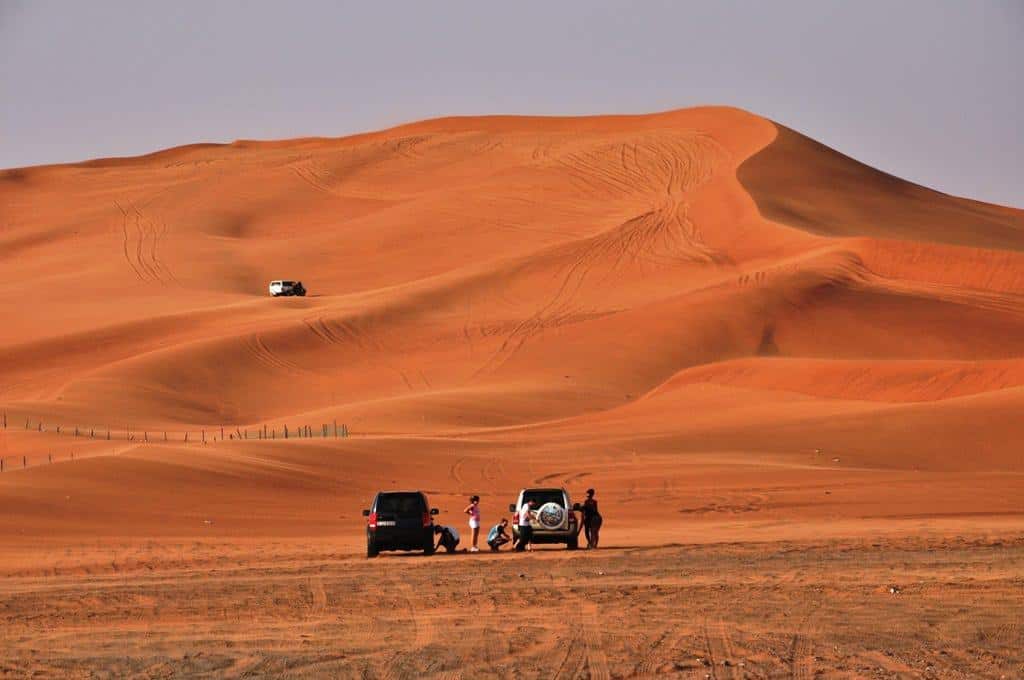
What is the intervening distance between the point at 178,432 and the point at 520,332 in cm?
1929

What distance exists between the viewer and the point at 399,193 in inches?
4427

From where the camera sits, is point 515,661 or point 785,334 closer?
point 515,661

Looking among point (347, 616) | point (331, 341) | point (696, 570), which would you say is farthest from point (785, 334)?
point (347, 616)

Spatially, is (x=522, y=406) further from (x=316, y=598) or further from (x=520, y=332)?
(x=316, y=598)

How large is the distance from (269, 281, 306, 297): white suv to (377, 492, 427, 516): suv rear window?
54961mm

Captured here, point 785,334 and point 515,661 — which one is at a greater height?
point 785,334

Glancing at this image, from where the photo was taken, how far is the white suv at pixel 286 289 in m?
83.5

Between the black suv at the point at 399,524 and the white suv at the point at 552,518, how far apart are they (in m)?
1.75

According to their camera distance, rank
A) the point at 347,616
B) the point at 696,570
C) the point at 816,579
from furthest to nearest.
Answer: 1. the point at 696,570
2. the point at 816,579
3. the point at 347,616

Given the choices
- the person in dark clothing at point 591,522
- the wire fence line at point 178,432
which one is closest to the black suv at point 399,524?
the person in dark clothing at point 591,522

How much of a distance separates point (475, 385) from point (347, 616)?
4563 centimetres

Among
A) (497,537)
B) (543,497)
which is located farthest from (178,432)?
(543,497)

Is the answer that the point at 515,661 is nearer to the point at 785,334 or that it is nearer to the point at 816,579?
the point at 816,579

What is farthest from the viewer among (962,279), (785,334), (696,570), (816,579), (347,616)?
(962,279)
